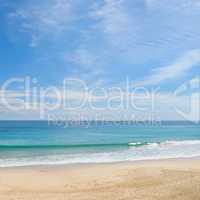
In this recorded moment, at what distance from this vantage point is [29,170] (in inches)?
485

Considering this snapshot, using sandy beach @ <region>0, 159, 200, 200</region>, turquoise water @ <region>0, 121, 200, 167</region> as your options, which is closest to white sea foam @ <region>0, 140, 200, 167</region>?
turquoise water @ <region>0, 121, 200, 167</region>

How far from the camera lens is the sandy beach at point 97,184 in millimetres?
7773

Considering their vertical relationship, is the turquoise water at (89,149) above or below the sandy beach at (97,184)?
below

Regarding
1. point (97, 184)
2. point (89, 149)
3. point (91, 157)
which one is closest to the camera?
point (97, 184)

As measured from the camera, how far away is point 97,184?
938cm

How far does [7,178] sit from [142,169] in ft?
16.9

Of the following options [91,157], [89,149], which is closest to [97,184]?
[91,157]

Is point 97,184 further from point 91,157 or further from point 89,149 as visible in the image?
point 89,149

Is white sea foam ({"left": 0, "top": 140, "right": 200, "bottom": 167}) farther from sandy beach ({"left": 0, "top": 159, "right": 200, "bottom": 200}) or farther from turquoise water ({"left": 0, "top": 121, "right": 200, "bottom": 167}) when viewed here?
sandy beach ({"left": 0, "top": 159, "right": 200, "bottom": 200})

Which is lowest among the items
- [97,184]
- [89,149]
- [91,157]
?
[89,149]

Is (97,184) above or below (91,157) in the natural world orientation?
above

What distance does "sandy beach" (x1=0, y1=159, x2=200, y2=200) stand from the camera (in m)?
7.77

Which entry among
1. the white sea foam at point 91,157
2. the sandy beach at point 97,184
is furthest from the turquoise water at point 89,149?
the sandy beach at point 97,184

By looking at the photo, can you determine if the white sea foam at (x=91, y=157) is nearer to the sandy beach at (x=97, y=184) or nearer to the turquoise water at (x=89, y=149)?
the turquoise water at (x=89, y=149)
